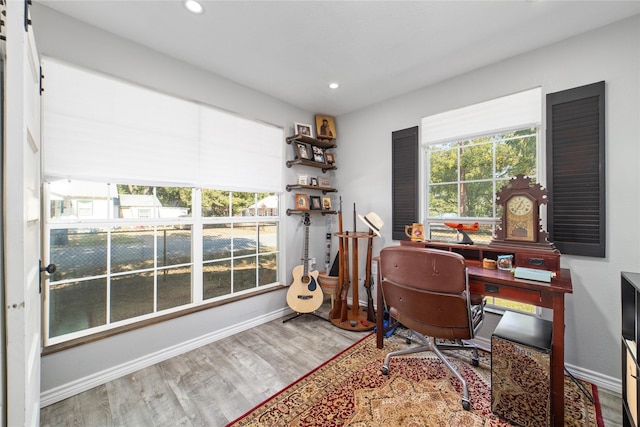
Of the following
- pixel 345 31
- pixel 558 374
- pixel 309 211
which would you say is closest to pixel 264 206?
pixel 309 211

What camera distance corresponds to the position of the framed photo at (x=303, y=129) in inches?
123

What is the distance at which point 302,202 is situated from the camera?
10.4 ft

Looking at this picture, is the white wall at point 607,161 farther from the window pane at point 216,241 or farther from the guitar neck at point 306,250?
the window pane at point 216,241

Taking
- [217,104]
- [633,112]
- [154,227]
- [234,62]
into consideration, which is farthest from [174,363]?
[633,112]

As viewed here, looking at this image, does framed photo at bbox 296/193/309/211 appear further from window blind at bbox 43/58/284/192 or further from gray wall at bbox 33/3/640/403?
gray wall at bbox 33/3/640/403

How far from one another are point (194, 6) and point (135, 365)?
263 centimetres

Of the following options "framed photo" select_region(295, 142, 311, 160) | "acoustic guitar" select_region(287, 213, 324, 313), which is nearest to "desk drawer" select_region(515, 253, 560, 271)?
"acoustic guitar" select_region(287, 213, 324, 313)

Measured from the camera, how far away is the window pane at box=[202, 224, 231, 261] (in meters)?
2.48

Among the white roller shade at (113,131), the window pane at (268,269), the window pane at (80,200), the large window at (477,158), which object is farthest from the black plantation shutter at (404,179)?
the window pane at (80,200)

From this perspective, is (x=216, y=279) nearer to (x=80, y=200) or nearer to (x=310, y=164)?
(x=80, y=200)

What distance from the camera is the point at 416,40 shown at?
77.4 inches

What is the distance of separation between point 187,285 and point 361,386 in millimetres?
1758

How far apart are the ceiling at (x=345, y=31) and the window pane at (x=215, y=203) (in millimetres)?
1164

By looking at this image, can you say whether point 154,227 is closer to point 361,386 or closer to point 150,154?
point 150,154
